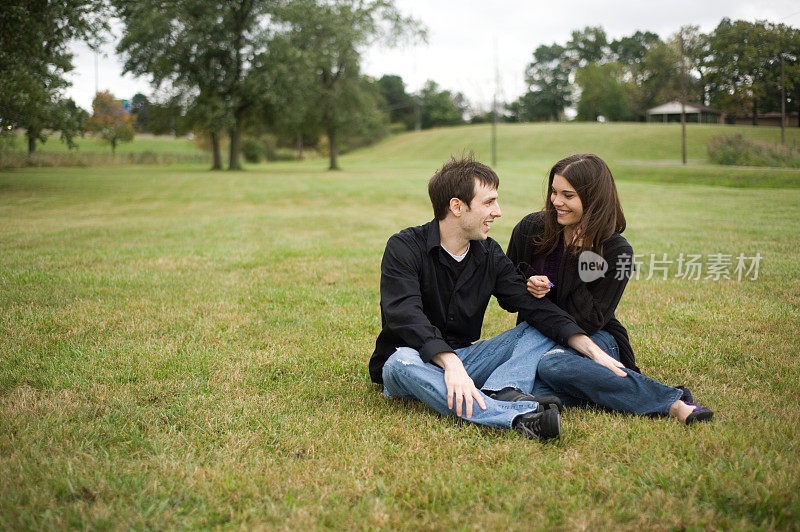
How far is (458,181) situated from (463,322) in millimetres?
925

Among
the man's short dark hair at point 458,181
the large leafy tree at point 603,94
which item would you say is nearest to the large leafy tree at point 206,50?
the man's short dark hair at point 458,181

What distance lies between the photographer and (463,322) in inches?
152

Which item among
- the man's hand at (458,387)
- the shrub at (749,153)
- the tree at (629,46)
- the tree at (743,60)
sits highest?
the tree at (629,46)

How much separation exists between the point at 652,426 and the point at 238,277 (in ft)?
18.9

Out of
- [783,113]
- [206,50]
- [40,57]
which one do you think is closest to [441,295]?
[783,113]

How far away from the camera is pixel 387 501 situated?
2.61 meters

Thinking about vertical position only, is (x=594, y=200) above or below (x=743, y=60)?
below

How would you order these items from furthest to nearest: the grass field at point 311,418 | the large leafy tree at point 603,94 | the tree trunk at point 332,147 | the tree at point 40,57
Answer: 1. the large leafy tree at point 603,94
2. the tree trunk at point 332,147
3. the tree at point 40,57
4. the grass field at point 311,418

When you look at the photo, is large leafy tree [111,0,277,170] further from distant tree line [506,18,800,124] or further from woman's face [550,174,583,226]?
woman's face [550,174,583,226]

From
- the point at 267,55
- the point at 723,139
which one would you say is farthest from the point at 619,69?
the point at 267,55

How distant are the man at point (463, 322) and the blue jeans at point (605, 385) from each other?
0.31 ft

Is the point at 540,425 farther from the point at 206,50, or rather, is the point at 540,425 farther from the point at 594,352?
the point at 206,50

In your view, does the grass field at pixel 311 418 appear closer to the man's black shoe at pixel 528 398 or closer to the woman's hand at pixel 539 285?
the man's black shoe at pixel 528 398

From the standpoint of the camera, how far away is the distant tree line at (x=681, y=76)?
14.9 meters
